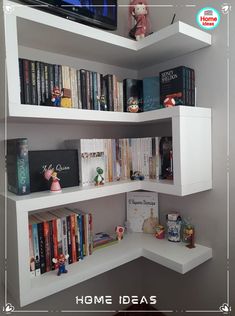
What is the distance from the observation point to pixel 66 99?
101 centimetres

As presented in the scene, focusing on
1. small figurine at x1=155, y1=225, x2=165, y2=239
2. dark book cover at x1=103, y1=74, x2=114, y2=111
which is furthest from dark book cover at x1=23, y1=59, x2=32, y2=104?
small figurine at x1=155, y1=225, x2=165, y2=239

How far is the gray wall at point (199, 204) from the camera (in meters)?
1.10

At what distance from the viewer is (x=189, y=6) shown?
118 centimetres

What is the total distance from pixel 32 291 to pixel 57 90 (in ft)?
2.58

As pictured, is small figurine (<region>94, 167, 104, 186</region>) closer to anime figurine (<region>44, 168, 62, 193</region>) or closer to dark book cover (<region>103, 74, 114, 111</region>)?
anime figurine (<region>44, 168, 62, 193</region>)

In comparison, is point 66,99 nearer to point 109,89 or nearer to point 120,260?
point 109,89

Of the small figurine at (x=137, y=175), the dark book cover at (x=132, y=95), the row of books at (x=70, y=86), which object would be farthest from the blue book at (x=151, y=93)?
the small figurine at (x=137, y=175)

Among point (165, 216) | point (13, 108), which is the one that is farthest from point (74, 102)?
point (165, 216)

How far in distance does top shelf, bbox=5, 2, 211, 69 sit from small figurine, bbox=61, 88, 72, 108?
0.22 metres

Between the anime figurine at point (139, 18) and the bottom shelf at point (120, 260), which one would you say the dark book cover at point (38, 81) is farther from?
the bottom shelf at point (120, 260)

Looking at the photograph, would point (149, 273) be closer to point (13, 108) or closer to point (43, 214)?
point (43, 214)

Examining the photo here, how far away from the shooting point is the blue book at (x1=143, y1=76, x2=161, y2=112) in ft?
4.13

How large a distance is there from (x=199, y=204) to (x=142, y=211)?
362 millimetres

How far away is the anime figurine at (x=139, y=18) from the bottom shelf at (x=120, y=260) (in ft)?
3.62
